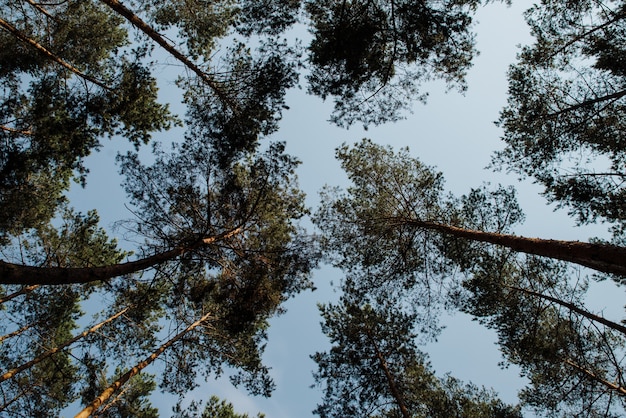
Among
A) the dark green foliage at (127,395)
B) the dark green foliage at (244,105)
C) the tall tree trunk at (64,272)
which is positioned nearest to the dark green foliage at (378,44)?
the dark green foliage at (244,105)

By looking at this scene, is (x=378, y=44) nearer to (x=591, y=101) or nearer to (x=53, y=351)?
(x=591, y=101)

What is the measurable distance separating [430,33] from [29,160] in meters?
9.75

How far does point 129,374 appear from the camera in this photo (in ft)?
26.8

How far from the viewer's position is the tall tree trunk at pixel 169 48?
746cm

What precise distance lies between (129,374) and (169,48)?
728cm

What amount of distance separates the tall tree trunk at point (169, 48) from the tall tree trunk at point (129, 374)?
6.34 meters

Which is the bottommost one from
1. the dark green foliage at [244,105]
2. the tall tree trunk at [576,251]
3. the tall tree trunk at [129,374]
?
the tall tree trunk at [129,374]

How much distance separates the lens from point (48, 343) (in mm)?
10039

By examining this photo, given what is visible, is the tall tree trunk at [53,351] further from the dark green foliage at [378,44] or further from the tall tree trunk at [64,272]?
the dark green foliage at [378,44]

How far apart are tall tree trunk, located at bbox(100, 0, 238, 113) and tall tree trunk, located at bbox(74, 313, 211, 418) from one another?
6.34 m

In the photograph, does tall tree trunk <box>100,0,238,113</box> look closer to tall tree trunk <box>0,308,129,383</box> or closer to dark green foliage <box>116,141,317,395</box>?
dark green foliage <box>116,141,317,395</box>

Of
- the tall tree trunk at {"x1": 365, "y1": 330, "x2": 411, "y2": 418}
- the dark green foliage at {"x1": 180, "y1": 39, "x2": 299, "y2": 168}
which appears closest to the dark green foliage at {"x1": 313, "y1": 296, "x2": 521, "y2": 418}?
the tall tree trunk at {"x1": 365, "y1": 330, "x2": 411, "y2": 418}

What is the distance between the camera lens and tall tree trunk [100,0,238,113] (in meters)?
7.46

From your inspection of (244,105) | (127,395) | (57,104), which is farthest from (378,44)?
(127,395)
